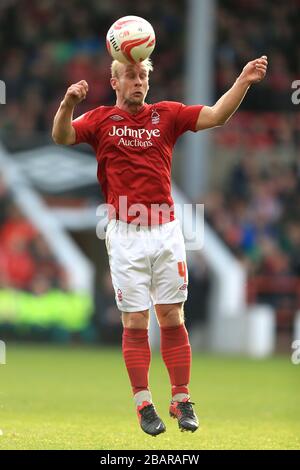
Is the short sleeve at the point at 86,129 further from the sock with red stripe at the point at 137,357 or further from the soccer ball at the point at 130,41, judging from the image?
the sock with red stripe at the point at 137,357

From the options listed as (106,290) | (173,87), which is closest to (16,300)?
(106,290)

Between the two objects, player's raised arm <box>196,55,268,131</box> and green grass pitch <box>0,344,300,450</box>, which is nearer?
player's raised arm <box>196,55,268,131</box>

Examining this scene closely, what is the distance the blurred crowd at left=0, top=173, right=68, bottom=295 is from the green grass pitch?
1.05 meters

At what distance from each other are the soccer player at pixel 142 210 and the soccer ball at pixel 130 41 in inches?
3.4

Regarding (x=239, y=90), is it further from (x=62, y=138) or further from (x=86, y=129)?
(x=62, y=138)

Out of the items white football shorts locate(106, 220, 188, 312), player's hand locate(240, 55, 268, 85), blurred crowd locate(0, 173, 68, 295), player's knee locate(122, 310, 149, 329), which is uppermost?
player's hand locate(240, 55, 268, 85)

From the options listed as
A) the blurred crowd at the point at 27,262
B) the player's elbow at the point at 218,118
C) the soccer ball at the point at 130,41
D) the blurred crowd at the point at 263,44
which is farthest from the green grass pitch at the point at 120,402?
the blurred crowd at the point at 263,44

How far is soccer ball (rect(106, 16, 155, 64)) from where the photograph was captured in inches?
306

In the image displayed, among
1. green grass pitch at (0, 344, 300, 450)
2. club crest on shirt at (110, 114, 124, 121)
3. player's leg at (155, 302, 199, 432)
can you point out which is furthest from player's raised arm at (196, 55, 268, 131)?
green grass pitch at (0, 344, 300, 450)

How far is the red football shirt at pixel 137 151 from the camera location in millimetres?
7902

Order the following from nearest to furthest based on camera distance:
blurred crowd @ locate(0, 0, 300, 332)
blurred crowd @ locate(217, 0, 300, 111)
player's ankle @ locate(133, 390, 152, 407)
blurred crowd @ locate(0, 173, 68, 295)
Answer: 1. player's ankle @ locate(133, 390, 152, 407)
2. blurred crowd @ locate(0, 173, 68, 295)
3. blurred crowd @ locate(0, 0, 300, 332)
4. blurred crowd @ locate(217, 0, 300, 111)

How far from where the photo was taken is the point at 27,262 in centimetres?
1931

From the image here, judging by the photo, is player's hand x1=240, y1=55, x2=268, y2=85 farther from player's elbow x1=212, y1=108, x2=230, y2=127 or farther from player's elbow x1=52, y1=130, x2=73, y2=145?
player's elbow x1=52, y1=130, x2=73, y2=145

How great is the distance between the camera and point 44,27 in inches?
1008
